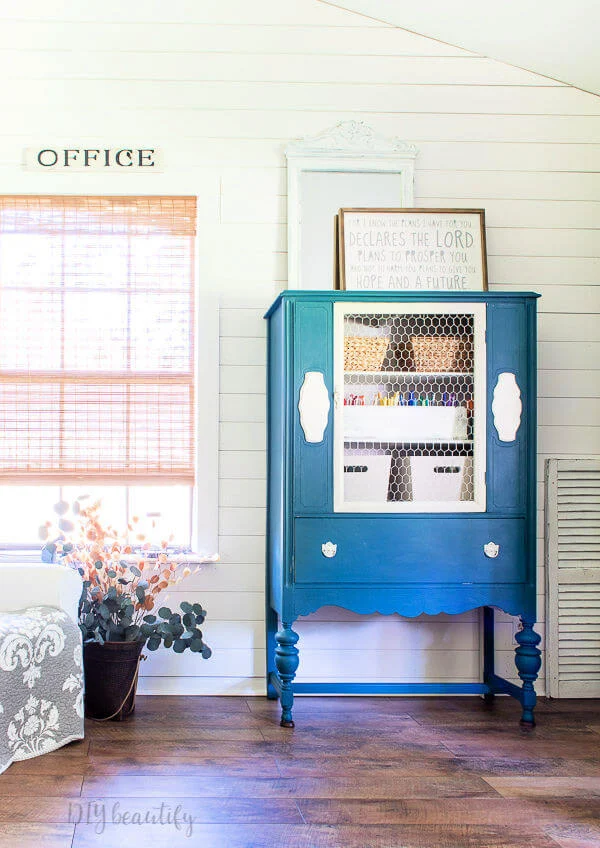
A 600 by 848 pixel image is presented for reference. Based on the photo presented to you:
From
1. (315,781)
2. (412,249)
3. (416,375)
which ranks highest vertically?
(412,249)

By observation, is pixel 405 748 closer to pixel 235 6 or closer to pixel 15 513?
pixel 15 513

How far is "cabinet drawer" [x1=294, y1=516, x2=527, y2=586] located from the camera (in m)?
3.45

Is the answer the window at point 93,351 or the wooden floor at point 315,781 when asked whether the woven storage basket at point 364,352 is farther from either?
the wooden floor at point 315,781

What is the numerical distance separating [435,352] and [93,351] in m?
1.48

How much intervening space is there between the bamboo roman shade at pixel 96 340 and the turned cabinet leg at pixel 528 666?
1.53 metres

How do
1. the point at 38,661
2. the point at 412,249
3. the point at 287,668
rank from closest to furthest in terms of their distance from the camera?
the point at 38,661, the point at 287,668, the point at 412,249

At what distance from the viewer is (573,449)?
408 cm

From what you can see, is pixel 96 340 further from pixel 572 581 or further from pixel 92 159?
pixel 572 581

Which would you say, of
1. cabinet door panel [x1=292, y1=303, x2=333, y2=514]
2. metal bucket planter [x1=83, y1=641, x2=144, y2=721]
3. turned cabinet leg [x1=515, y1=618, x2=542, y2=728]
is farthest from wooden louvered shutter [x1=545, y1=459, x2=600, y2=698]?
metal bucket planter [x1=83, y1=641, x2=144, y2=721]

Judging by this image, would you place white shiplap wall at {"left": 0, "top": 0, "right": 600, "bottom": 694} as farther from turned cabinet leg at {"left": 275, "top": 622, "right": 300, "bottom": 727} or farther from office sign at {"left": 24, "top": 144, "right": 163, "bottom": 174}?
turned cabinet leg at {"left": 275, "top": 622, "right": 300, "bottom": 727}

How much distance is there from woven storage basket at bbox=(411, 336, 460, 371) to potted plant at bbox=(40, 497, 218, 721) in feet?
4.03

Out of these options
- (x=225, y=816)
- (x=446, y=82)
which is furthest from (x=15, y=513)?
(x=446, y=82)

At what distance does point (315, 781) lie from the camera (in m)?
2.81

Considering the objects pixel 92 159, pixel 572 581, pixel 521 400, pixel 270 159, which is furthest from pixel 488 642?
pixel 92 159
